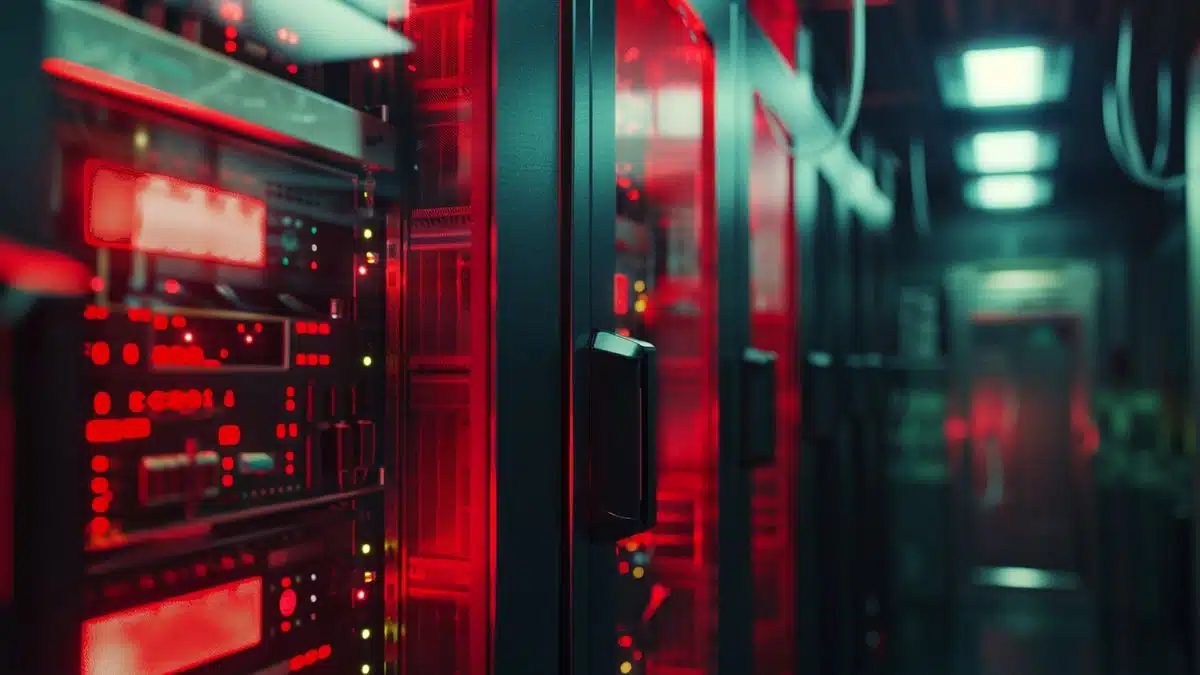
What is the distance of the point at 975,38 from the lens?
396 cm

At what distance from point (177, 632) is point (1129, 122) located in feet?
16.0

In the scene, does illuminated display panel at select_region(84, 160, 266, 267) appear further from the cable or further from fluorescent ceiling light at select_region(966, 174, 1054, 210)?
fluorescent ceiling light at select_region(966, 174, 1054, 210)

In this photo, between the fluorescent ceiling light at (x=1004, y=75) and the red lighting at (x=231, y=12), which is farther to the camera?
the fluorescent ceiling light at (x=1004, y=75)

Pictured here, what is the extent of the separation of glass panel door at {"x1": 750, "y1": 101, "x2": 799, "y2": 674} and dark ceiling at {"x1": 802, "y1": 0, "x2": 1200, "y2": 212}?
90cm

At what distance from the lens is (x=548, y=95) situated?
1111 millimetres

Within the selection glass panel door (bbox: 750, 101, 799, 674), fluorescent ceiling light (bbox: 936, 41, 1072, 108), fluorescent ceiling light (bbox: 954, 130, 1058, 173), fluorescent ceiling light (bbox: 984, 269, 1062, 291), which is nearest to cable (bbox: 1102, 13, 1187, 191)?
fluorescent ceiling light (bbox: 936, 41, 1072, 108)

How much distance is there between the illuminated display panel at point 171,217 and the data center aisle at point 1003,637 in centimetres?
491

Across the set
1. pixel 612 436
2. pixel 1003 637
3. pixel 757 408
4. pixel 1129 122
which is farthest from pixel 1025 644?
pixel 612 436

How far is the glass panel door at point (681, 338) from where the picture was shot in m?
1.78

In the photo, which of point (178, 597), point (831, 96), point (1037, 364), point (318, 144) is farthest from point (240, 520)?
point (1037, 364)

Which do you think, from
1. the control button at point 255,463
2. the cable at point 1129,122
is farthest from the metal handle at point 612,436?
the cable at point 1129,122

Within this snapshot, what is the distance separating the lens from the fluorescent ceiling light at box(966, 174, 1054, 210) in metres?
6.69

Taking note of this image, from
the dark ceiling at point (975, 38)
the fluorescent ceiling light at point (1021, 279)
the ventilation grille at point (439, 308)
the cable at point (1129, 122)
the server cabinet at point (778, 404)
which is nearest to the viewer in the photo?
the ventilation grille at point (439, 308)

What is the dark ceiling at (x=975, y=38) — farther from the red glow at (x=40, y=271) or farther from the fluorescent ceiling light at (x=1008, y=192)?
the red glow at (x=40, y=271)
